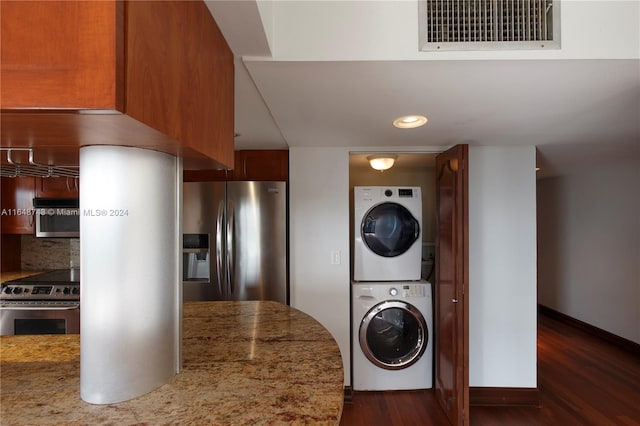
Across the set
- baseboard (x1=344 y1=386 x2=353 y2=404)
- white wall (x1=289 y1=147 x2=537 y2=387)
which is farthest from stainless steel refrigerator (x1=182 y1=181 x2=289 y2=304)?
baseboard (x1=344 y1=386 x2=353 y2=404)

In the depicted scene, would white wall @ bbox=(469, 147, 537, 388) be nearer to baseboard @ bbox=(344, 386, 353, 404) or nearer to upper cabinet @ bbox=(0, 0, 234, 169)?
baseboard @ bbox=(344, 386, 353, 404)

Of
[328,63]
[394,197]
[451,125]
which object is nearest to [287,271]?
[394,197]

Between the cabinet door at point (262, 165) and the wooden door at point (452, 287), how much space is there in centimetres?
129

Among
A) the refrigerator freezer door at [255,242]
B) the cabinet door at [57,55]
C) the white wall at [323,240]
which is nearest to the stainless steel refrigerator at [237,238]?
the refrigerator freezer door at [255,242]

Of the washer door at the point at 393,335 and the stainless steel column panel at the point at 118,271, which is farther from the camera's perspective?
the washer door at the point at 393,335

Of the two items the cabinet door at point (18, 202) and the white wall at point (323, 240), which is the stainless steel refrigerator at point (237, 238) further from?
the cabinet door at point (18, 202)

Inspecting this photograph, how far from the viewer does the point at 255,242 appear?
2.45 m

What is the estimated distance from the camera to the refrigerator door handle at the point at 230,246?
2.42 metres

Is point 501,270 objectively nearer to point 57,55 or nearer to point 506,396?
point 506,396

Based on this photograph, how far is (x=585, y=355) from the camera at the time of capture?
3307 mm

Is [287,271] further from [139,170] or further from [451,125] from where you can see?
[139,170]

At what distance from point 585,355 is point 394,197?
9.37 feet

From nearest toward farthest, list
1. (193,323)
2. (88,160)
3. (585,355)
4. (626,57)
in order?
(88,160) < (626,57) < (193,323) < (585,355)

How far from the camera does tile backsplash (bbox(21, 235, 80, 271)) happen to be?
9.62 ft
